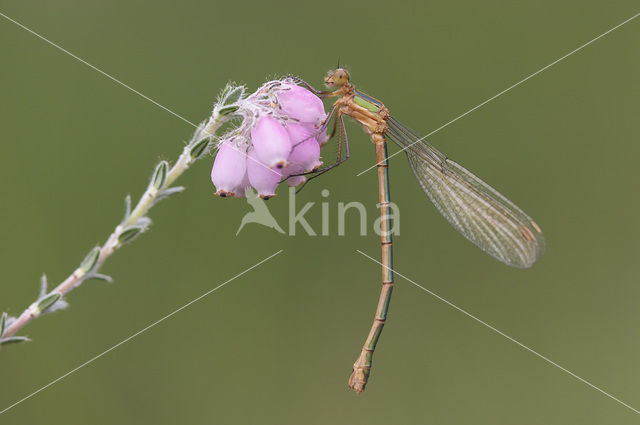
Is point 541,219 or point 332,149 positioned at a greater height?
point 541,219

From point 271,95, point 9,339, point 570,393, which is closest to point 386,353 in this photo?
point 570,393

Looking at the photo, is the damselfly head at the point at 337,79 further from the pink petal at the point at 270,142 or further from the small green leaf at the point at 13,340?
the small green leaf at the point at 13,340

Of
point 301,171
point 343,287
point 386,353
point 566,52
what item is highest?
point 566,52

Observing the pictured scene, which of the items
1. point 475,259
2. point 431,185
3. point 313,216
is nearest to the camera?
point 431,185

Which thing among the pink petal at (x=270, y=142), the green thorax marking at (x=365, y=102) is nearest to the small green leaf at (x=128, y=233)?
the pink petal at (x=270, y=142)

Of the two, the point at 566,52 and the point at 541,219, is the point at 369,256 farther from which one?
the point at 566,52

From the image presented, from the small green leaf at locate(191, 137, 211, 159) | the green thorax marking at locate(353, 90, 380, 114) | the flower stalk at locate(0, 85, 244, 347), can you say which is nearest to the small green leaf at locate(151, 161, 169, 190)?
the flower stalk at locate(0, 85, 244, 347)

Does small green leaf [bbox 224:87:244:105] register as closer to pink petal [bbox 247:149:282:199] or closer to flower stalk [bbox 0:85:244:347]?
flower stalk [bbox 0:85:244:347]

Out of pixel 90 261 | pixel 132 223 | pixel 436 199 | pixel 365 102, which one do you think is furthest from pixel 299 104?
pixel 436 199
